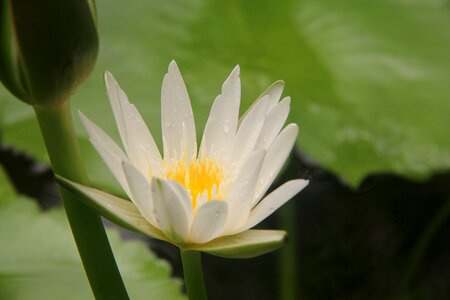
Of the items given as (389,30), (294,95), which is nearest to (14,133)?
(294,95)

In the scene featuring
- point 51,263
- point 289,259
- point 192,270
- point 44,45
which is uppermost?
point 44,45

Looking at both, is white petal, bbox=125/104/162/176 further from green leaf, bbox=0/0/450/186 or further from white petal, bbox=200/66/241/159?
green leaf, bbox=0/0/450/186

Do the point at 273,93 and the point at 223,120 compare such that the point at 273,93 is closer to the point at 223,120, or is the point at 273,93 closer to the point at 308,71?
the point at 223,120

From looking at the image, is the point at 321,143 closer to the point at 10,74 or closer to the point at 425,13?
the point at 425,13

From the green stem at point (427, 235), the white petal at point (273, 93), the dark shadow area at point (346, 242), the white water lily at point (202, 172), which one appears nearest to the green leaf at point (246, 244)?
the white water lily at point (202, 172)

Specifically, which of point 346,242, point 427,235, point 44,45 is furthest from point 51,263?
point 427,235

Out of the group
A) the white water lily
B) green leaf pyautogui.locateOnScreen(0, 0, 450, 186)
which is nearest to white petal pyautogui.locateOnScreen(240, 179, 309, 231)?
the white water lily
